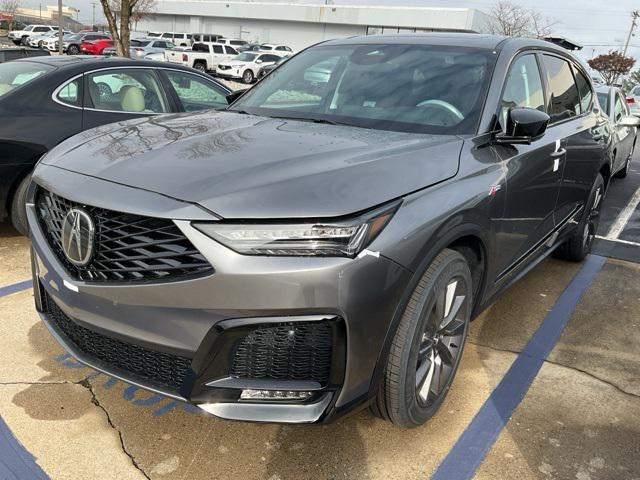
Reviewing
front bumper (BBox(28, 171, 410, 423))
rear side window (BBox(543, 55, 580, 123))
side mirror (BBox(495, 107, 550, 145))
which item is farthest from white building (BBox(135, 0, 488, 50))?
front bumper (BBox(28, 171, 410, 423))

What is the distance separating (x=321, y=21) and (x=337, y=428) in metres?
60.2

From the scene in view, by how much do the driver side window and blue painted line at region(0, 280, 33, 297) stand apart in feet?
10.8

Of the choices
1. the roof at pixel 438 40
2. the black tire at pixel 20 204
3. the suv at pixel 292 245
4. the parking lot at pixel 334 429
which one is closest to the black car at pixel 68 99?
the black tire at pixel 20 204

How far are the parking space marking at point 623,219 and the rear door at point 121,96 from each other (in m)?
4.91

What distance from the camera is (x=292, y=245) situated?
1.97m

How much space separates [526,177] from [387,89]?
35.4 inches

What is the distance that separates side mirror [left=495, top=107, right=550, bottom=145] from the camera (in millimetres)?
2887

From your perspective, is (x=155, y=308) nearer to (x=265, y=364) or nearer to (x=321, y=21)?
(x=265, y=364)

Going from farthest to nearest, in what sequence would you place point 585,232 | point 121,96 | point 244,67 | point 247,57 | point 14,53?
1. point 247,57
2. point 244,67
3. point 14,53
4. point 121,96
5. point 585,232

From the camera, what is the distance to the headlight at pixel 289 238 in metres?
1.96

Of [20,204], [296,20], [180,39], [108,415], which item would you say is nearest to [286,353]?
[108,415]

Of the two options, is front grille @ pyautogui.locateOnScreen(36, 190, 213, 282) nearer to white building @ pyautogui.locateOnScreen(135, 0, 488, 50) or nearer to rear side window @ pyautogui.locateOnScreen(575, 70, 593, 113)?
rear side window @ pyautogui.locateOnScreen(575, 70, 593, 113)

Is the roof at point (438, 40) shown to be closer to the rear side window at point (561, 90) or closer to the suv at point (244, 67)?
the rear side window at point (561, 90)

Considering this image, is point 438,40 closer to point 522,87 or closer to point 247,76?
point 522,87
